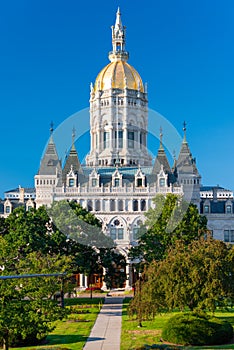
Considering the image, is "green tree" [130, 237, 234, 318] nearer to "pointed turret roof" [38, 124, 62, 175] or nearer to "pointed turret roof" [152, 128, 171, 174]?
"pointed turret roof" [152, 128, 171, 174]

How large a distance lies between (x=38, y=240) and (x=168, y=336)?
2294cm

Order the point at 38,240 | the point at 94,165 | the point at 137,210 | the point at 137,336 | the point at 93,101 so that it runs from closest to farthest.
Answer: the point at 137,336 → the point at 38,240 → the point at 137,210 → the point at 94,165 → the point at 93,101

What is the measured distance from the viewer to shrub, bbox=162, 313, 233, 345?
40.0 metres

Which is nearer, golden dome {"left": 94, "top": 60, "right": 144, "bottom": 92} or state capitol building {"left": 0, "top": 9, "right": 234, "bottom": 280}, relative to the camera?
state capitol building {"left": 0, "top": 9, "right": 234, "bottom": 280}

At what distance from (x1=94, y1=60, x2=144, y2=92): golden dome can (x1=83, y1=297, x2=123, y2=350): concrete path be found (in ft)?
168

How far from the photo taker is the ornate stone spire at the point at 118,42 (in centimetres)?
11125

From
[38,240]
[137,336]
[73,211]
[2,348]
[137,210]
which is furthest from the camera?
[137,210]

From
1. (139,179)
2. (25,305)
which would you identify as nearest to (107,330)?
(25,305)

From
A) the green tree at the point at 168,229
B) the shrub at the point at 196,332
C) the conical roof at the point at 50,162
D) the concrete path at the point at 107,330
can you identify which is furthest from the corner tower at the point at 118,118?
the shrub at the point at 196,332

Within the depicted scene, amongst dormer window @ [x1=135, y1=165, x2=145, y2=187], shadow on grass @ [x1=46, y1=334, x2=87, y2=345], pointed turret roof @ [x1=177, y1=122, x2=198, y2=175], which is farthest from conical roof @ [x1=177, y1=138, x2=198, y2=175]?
shadow on grass @ [x1=46, y1=334, x2=87, y2=345]

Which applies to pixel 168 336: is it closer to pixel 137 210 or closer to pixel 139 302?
pixel 139 302

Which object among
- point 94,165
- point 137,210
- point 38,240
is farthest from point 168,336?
point 94,165

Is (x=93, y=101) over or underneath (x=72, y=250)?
over

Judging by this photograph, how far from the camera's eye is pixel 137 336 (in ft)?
139
